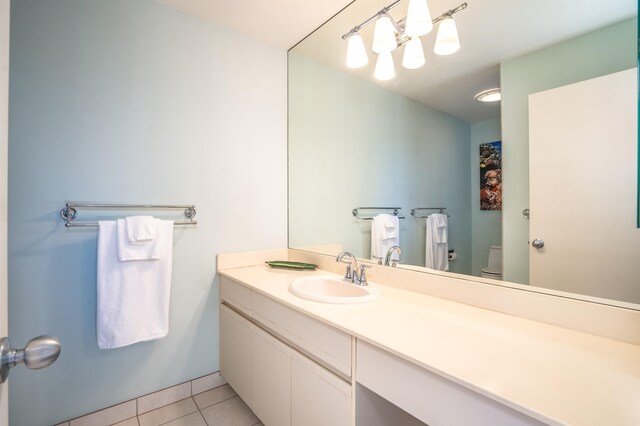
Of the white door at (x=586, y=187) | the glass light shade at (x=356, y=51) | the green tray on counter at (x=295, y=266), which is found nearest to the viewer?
the white door at (x=586, y=187)

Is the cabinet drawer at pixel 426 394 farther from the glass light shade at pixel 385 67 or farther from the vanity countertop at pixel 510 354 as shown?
the glass light shade at pixel 385 67

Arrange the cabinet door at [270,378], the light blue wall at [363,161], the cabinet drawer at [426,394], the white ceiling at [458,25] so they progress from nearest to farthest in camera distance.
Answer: the cabinet drawer at [426,394] < the white ceiling at [458,25] < the cabinet door at [270,378] < the light blue wall at [363,161]

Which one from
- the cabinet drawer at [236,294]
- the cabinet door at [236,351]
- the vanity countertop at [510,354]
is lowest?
the cabinet door at [236,351]

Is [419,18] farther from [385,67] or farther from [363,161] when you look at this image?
[363,161]

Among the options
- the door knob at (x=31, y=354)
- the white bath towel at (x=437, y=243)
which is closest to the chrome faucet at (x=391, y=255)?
the white bath towel at (x=437, y=243)

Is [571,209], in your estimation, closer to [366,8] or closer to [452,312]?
[452,312]

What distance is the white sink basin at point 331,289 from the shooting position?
3.87ft

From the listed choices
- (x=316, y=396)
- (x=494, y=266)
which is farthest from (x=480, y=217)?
(x=316, y=396)

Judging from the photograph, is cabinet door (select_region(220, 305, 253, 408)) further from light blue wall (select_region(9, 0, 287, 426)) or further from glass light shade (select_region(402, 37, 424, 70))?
glass light shade (select_region(402, 37, 424, 70))

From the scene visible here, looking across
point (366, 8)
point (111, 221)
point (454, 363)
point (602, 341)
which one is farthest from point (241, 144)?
point (602, 341)

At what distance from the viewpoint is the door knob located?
0.46m

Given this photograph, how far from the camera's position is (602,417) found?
0.53m

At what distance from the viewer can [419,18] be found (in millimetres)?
1311

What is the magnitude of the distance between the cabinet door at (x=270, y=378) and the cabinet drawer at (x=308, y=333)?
73 mm
